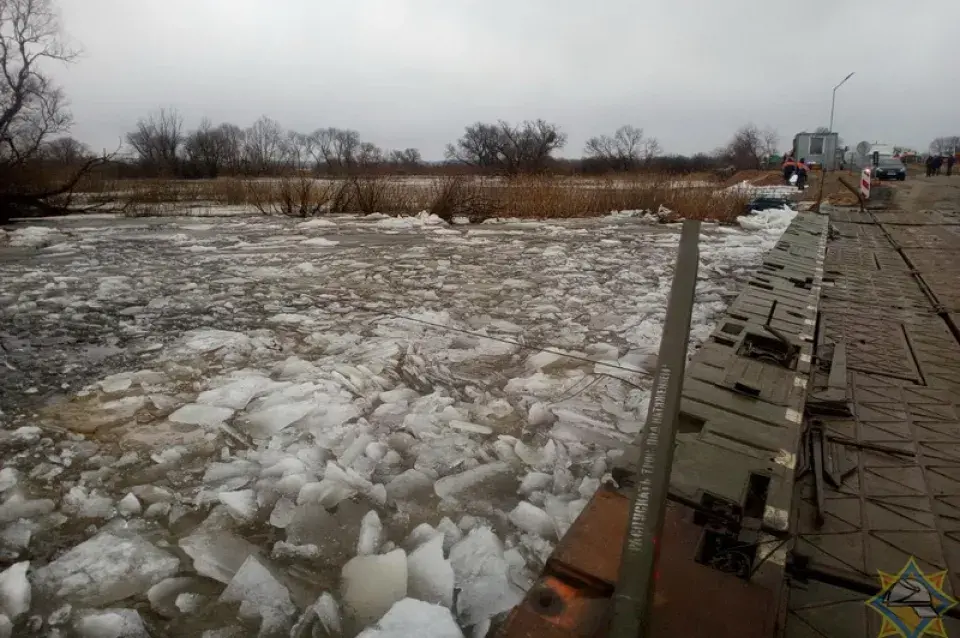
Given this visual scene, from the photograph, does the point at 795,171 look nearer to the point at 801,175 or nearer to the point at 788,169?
the point at 801,175

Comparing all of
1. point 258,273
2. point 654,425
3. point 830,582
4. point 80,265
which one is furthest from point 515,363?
point 80,265

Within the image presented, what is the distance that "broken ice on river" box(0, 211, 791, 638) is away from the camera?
64.1 inches

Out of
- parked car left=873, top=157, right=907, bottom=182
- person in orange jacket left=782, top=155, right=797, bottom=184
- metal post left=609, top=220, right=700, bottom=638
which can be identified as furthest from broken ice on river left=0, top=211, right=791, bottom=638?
parked car left=873, top=157, right=907, bottom=182

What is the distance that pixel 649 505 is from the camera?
85 cm

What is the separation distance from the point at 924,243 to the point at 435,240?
7.84 metres

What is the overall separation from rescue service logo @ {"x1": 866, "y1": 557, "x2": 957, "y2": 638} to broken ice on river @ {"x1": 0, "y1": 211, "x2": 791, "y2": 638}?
90 centimetres

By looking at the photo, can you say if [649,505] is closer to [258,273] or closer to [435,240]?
[258,273]

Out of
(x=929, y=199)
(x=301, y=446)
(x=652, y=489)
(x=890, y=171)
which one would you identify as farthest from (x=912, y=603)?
(x=890, y=171)

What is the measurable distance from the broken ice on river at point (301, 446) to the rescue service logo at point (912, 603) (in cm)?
90

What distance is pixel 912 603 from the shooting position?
1435mm

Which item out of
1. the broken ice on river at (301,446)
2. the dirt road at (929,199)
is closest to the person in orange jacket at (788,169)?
the dirt road at (929,199)

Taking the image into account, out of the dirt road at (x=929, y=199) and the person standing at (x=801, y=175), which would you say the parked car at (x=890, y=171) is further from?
the dirt road at (x=929, y=199)

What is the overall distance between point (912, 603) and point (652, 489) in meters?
1.16

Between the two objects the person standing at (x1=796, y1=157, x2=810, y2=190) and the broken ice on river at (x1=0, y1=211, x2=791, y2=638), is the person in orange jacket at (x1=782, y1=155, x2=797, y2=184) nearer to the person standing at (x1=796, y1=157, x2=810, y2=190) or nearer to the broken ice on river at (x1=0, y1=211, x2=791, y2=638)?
the person standing at (x1=796, y1=157, x2=810, y2=190)
